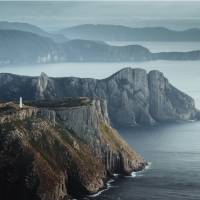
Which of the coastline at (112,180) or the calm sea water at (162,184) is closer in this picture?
the calm sea water at (162,184)

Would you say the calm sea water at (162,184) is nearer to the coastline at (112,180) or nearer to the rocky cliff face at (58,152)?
the coastline at (112,180)

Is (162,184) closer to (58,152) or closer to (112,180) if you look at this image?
(112,180)

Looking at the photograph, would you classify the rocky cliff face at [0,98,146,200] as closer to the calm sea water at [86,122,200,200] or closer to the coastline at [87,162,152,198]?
the coastline at [87,162,152,198]

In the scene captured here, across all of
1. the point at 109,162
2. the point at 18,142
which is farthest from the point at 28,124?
the point at 109,162

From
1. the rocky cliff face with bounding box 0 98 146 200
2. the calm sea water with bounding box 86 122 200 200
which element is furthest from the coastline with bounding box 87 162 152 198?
the rocky cliff face with bounding box 0 98 146 200

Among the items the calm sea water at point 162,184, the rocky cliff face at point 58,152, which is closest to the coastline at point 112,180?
the calm sea water at point 162,184

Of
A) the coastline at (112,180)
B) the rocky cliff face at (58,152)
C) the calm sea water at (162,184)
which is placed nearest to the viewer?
the rocky cliff face at (58,152)

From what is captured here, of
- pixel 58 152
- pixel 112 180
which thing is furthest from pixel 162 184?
pixel 58 152

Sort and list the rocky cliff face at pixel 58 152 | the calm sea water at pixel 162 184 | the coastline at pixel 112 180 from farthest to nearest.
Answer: the coastline at pixel 112 180 < the calm sea water at pixel 162 184 < the rocky cliff face at pixel 58 152
